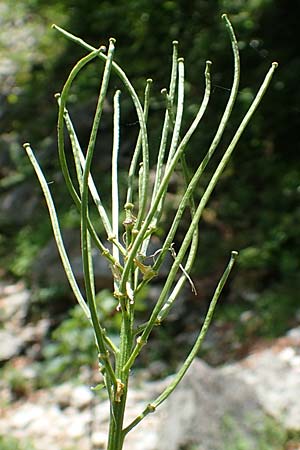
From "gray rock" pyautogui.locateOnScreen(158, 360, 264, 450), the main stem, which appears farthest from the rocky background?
the main stem

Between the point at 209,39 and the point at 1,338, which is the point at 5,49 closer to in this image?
the point at 1,338

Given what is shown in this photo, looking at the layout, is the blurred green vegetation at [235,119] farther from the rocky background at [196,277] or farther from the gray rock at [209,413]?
the gray rock at [209,413]

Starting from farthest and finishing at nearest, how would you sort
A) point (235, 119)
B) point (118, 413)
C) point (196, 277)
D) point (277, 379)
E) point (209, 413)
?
1. point (196, 277)
2. point (235, 119)
3. point (277, 379)
4. point (209, 413)
5. point (118, 413)

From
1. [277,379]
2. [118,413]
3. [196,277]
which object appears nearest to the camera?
[118,413]

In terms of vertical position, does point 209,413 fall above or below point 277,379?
above

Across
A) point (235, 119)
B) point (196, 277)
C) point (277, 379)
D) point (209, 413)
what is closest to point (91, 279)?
point (209, 413)

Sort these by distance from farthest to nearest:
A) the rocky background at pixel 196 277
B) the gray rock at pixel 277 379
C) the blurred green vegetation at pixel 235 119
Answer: the blurred green vegetation at pixel 235 119
the rocky background at pixel 196 277
the gray rock at pixel 277 379

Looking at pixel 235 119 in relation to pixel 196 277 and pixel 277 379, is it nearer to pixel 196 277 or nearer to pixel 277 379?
pixel 196 277

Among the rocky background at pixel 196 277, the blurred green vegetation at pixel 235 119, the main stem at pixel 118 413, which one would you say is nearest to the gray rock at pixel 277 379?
the rocky background at pixel 196 277

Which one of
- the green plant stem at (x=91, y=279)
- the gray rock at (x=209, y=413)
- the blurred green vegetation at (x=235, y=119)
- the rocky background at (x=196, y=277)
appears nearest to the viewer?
the green plant stem at (x=91, y=279)
